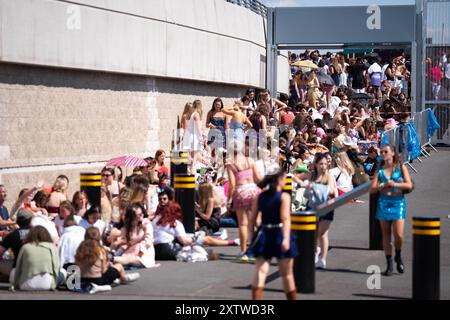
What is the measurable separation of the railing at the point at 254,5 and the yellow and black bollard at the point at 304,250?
18153 mm

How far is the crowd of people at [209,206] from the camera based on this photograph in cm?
1377

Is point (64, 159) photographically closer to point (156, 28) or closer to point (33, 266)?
point (156, 28)

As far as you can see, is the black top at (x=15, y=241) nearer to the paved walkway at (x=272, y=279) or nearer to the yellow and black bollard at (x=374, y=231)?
the paved walkway at (x=272, y=279)

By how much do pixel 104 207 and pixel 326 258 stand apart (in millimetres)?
3750

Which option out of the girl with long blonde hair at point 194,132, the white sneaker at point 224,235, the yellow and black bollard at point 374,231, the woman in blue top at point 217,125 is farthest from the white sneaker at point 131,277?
the woman in blue top at point 217,125

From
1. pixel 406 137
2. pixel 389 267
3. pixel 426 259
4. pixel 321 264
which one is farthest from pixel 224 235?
pixel 406 137

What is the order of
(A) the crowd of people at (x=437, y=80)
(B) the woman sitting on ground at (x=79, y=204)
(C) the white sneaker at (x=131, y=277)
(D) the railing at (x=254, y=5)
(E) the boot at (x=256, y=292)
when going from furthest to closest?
(A) the crowd of people at (x=437, y=80) < (D) the railing at (x=254, y=5) < (B) the woman sitting on ground at (x=79, y=204) < (C) the white sneaker at (x=131, y=277) < (E) the boot at (x=256, y=292)

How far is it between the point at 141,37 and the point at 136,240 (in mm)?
9788

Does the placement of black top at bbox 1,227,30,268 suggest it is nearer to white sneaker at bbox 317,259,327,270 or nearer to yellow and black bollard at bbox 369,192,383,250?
white sneaker at bbox 317,259,327,270

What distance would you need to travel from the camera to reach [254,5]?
3316 centimetres

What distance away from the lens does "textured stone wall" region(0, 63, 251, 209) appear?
1975cm

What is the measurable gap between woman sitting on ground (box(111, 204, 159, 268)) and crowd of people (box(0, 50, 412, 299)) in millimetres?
14

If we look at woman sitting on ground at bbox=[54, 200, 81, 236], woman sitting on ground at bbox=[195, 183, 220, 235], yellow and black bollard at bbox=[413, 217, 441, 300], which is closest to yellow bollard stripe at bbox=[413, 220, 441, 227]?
yellow and black bollard at bbox=[413, 217, 441, 300]

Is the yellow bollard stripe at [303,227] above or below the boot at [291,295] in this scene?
above
